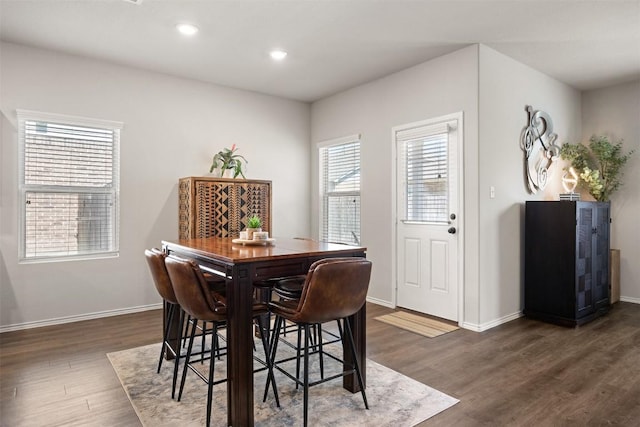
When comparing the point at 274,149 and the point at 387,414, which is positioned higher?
the point at 274,149

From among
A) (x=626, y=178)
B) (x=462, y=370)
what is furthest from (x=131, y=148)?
(x=626, y=178)

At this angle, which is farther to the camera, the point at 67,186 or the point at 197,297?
the point at 67,186

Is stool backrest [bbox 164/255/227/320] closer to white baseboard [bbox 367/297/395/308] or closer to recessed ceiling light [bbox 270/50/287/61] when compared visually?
recessed ceiling light [bbox 270/50/287/61]

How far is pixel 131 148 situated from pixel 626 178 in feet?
19.4

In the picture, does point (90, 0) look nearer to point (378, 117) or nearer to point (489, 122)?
point (378, 117)

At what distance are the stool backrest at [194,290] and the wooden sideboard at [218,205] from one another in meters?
2.15

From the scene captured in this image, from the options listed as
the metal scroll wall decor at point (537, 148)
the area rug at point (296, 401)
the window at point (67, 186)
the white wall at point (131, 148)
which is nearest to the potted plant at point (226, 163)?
the white wall at point (131, 148)

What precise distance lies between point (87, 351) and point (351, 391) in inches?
86.7

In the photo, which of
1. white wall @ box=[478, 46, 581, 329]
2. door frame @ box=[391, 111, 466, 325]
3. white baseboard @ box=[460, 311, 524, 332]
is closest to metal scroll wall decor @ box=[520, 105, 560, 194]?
white wall @ box=[478, 46, 581, 329]

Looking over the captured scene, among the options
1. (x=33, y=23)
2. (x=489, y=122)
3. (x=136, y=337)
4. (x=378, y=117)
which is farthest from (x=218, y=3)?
(x=136, y=337)

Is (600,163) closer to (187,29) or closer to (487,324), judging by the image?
(487,324)

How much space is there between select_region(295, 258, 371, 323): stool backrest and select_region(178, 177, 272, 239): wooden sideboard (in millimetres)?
2532

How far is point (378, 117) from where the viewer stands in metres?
4.80

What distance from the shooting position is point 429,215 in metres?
4.27
